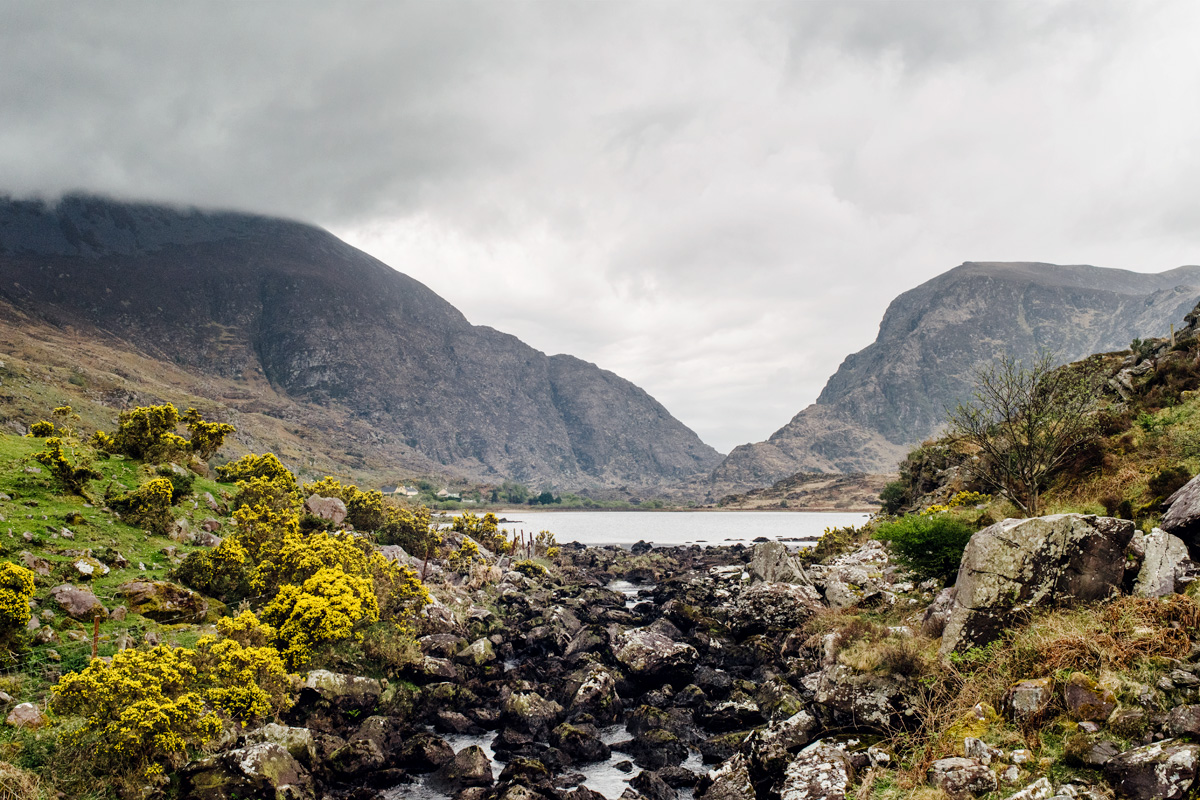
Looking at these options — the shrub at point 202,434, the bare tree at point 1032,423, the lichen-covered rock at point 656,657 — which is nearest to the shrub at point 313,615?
the lichen-covered rock at point 656,657

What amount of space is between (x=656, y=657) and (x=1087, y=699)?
17.4m

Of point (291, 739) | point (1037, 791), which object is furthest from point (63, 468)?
point (1037, 791)

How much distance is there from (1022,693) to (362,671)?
67.7 ft

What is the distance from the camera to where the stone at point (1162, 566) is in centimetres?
1020

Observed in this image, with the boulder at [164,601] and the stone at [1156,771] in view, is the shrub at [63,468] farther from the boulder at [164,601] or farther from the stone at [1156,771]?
the stone at [1156,771]

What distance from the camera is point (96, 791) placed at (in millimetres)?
11867

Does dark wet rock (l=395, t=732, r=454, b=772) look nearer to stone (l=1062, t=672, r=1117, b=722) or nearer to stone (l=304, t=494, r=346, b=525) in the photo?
stone (l=1062, t=672, r=1117, b=722)

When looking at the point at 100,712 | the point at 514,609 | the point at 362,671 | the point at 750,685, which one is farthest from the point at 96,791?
the point at 514,609

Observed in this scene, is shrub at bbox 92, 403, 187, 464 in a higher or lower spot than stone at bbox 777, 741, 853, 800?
higher

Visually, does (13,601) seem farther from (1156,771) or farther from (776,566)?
(776,566)

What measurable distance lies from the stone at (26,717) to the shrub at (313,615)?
23.4ft

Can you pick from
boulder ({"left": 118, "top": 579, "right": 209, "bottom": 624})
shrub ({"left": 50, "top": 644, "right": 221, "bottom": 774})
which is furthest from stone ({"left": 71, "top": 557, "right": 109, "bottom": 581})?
shrub ({"left": 50, "top": 644, "right": 221, "bottom": 774})

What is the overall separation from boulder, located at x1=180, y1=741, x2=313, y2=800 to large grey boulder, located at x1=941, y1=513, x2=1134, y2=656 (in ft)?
50.3

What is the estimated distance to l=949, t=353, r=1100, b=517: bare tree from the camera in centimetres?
2183
